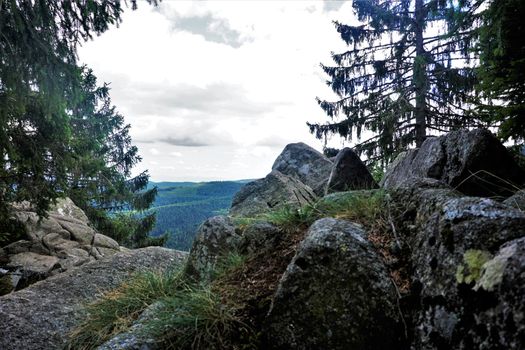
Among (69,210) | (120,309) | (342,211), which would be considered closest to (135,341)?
(120,309)

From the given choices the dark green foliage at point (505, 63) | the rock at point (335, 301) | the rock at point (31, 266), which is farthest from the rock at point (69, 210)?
the dark green foliage at point (505, 63)

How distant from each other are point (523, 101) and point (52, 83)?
8.69 meters

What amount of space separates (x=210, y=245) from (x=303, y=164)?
10.2 m

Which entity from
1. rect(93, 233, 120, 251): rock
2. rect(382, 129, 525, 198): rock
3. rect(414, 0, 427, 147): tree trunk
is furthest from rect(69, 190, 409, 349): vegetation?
Result: rect(414, 0, 427, 147): tree trunk

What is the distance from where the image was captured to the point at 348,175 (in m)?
7.39

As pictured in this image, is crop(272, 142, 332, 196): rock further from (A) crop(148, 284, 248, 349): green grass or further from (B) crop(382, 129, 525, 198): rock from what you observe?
(A) crop(148, 284, 248, 349): green grass

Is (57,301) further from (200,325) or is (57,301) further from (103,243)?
(103,243)

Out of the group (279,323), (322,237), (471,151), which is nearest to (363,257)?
(322,237)

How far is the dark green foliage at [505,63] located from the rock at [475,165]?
3.47 feet

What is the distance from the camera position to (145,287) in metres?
4.29

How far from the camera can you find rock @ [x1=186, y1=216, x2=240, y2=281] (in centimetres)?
445

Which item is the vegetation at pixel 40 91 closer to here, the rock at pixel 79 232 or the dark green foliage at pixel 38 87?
the dark green foliage at pixel 38 87

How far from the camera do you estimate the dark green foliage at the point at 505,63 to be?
511 centimetres

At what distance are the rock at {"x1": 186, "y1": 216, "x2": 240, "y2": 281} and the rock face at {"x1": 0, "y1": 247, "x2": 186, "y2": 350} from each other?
0.76 meters
